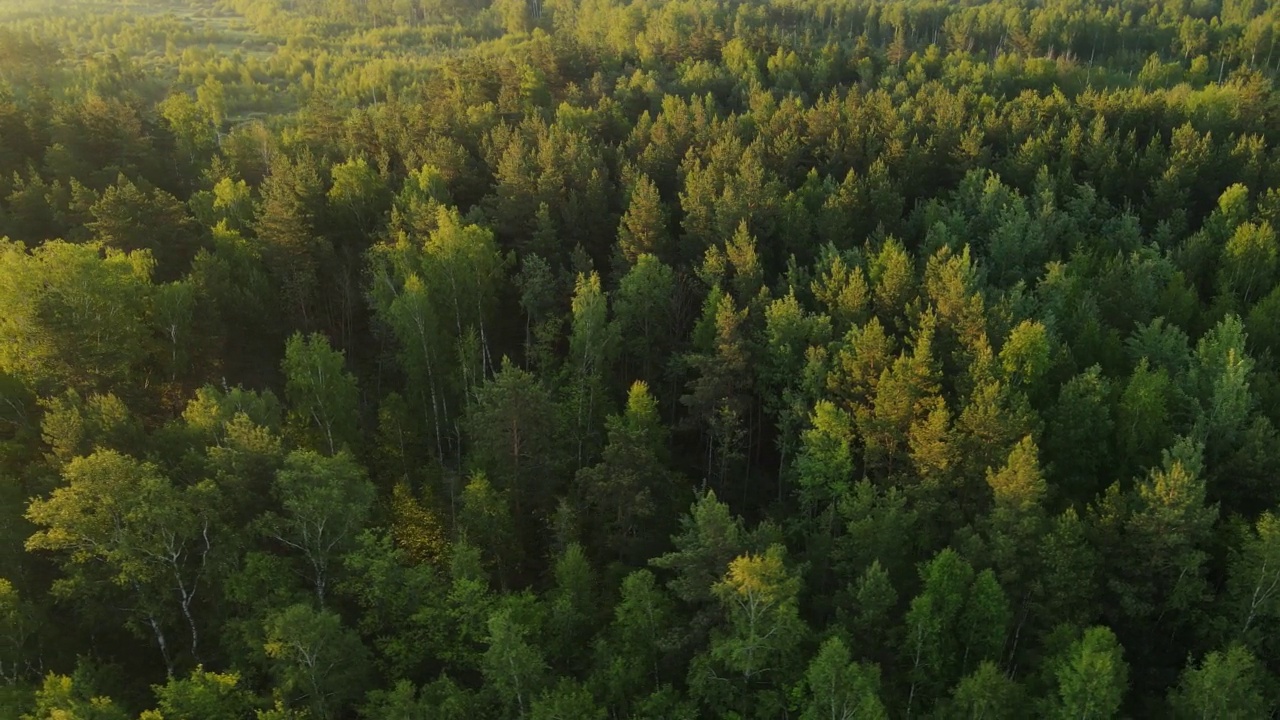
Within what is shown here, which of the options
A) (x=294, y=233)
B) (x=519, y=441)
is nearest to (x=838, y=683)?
(x=519, y=441)

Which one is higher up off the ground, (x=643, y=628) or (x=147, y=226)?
(x=147, y=226)

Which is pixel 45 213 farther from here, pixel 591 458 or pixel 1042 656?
pixel 1042 656

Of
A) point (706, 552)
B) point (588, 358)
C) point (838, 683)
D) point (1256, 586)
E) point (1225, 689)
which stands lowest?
point (838, 683)

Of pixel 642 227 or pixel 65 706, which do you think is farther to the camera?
pixel 642 227

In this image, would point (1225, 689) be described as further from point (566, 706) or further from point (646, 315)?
point (646, 315)

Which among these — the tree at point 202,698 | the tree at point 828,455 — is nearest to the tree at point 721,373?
the tree at point 828,455

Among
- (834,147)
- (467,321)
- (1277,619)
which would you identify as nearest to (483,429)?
(467,321)

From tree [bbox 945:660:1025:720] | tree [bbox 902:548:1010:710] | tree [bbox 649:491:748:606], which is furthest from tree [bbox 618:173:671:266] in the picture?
tree [bbox 945:660:1025:720]

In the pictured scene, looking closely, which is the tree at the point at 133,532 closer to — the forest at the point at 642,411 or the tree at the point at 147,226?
the forest at the point at 642,411
